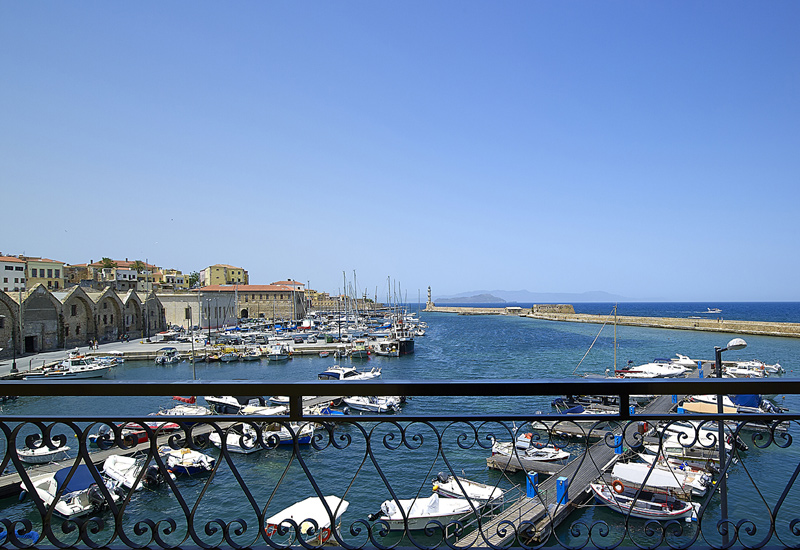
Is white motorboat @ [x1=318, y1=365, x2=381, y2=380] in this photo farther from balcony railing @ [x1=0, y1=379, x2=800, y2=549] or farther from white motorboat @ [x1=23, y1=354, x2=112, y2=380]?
white motorboat @ [x1=23, y1=354, x2=112, y2=380]

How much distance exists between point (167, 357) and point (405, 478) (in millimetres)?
31472

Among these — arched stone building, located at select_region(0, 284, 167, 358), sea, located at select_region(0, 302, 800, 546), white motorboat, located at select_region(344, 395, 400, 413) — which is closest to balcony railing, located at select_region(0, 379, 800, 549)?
sea, located at select_region(0, 302, 800, 546)

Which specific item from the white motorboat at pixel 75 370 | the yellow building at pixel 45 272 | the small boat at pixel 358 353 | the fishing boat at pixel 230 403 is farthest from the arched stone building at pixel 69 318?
the fishing boat at pixel 230 403

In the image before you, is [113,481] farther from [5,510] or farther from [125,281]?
[125,281]

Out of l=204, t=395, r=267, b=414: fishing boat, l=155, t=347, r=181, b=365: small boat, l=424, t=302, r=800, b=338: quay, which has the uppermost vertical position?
l=204, t=395, r=267, b=414: fishing boat

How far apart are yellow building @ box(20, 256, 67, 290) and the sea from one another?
1071 inches

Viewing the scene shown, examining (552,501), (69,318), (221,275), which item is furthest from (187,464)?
(221,275)

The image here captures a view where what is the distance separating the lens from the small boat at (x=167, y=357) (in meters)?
37.2

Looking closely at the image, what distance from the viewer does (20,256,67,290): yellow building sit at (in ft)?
175

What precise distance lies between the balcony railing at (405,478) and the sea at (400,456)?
0.19 feet

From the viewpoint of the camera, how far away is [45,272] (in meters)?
56.4

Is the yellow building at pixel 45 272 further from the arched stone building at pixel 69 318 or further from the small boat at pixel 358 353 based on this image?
the small boat at pixel 358 353

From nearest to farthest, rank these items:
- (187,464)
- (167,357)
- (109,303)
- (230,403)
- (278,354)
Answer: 1. (187,464)
2. (230,403)
3. (167,357)
4. (278,354)
5. (109,303)

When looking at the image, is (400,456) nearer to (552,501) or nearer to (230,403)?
(552,501)
